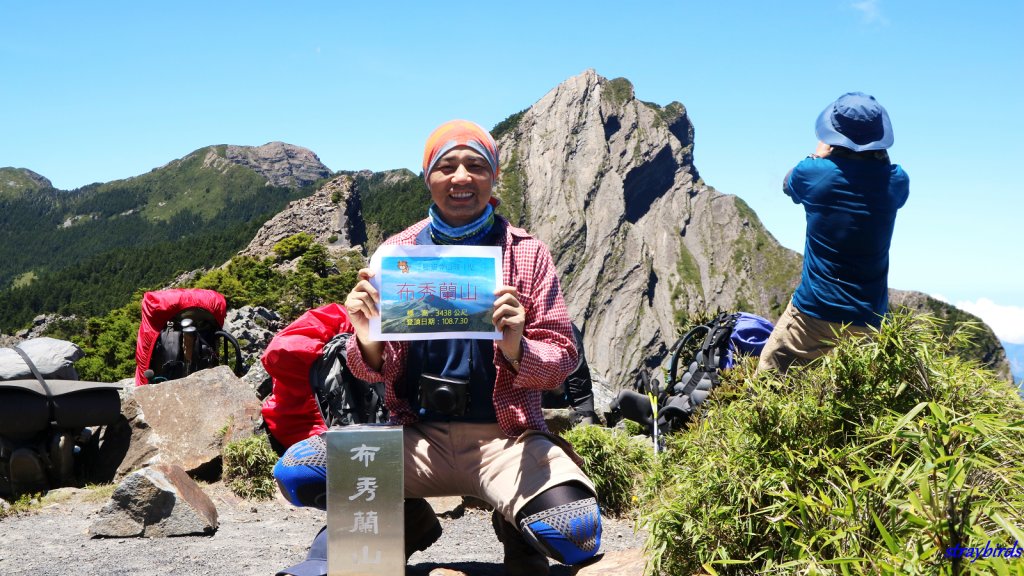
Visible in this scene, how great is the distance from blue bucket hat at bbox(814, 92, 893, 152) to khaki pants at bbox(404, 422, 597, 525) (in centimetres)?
265

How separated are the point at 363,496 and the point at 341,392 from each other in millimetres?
3271

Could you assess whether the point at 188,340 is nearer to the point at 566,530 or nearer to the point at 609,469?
the point at 609,469

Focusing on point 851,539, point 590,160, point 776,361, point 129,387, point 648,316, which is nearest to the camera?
point 851,539

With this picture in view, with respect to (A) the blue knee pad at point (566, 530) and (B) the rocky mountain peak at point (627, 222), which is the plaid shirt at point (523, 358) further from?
(B) the rocky mountain peak at point (627, 222)

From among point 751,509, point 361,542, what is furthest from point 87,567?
point 751,509

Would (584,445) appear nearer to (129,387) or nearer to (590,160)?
(129,387)

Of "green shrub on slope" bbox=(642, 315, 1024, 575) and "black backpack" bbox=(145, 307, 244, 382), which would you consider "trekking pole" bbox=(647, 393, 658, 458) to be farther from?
"black backpack" bbox=(145, 307, 244, 382)

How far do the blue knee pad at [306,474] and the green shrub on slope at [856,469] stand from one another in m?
1.45

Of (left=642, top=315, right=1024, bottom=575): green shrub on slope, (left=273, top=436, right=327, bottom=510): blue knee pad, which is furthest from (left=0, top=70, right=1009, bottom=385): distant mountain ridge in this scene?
(left=642, top=315, right=1024, bottom=575): green shrub on slope

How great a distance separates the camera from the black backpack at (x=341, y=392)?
6.10 m

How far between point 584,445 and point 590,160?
443 feet

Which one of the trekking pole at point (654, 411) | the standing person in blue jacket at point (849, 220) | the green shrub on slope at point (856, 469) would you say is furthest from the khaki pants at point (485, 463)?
the trekking pole at point (654, 411)

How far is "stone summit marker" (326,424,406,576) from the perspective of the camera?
3.09 metres

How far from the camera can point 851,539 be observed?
2236mm
